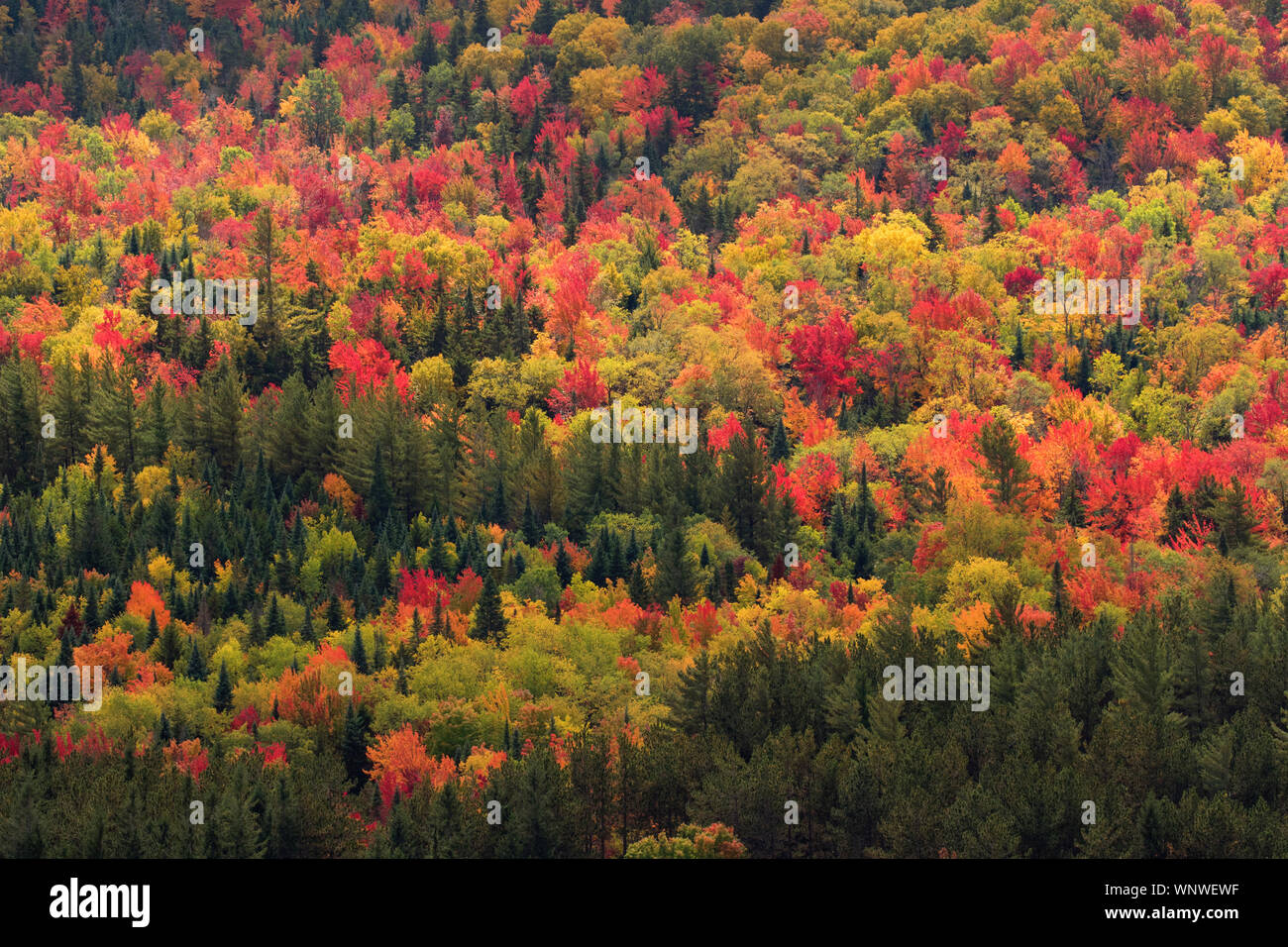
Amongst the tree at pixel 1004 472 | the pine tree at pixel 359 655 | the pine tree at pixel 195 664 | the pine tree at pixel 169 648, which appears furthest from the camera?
the tree at pixel 1004 472

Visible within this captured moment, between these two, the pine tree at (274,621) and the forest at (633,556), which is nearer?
the forest at (633,556)

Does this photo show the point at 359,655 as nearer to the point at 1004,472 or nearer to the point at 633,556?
the point at 633,556

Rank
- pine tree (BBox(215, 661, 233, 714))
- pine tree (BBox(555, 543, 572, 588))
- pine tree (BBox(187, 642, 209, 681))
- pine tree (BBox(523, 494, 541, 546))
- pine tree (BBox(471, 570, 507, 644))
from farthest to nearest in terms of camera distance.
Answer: pine tree (BBox(523, 494, 541, 546))
pine tree (BBox(555, 543, 572, 588))
pine tree (BBox(471, 570, 507, 644))
pine tree (BBox(187, 642, 209, 681))
pine tree (BBox(215, 661, 233, 714))

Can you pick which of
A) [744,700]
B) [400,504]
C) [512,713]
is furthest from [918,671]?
[400,504]

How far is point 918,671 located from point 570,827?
25.0 m

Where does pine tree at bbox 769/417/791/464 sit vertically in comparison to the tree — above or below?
above

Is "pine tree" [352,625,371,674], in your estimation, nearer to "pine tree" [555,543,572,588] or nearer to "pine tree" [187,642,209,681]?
"pine tree" [187,642,209,681]

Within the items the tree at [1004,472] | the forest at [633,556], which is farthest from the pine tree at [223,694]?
the tree at [1004,472]

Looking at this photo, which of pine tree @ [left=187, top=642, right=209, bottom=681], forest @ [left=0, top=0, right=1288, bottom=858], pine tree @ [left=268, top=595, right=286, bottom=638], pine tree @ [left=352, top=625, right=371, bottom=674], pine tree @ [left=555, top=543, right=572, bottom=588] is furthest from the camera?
pine tree @ [left=555, top=543, right=572, bottom=588]

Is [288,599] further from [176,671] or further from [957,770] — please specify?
[957,770]

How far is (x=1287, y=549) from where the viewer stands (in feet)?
455

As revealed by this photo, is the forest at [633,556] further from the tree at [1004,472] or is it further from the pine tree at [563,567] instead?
the pine tree at [563,567]

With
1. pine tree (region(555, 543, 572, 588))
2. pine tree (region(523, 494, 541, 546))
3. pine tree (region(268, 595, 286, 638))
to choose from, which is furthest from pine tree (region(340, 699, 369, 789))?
pine tree (region(523, 494, 541, 546))

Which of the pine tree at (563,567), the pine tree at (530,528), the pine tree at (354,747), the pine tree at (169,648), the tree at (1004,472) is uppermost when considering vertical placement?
the tree at (1004,472)
